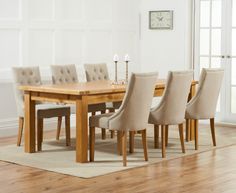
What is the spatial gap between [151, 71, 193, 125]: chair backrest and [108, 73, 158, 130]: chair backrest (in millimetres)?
322

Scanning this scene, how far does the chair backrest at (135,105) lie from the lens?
605 cm

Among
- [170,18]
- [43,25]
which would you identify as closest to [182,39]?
[170,18]

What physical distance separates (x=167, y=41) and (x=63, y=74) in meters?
2.52

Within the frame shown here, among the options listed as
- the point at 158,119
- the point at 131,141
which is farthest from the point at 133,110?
the point at 131,141

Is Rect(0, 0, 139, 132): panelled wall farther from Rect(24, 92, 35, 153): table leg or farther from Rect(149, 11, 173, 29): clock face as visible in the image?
Rect(24, 92, 35, 153): table leg

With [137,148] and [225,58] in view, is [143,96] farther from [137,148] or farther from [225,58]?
[225,58]

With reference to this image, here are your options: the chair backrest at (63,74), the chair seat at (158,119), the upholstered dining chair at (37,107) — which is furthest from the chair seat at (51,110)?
the chair seat at (158,119)

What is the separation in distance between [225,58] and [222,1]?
2.81ft

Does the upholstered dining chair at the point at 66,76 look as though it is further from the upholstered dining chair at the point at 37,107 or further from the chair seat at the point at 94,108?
the upholstered dining chair at the point at 37,107

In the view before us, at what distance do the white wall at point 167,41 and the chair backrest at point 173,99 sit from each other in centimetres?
294

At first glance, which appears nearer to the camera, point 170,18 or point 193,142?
point 193,142

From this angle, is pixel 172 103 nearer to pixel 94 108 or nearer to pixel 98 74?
pixel 94 108

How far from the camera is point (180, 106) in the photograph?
6680 mm

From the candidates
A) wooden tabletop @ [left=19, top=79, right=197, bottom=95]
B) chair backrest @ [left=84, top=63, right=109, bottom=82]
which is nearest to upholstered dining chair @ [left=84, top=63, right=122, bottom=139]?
chair backrest @ [left=84, top=63, right=109, bottom=82]
